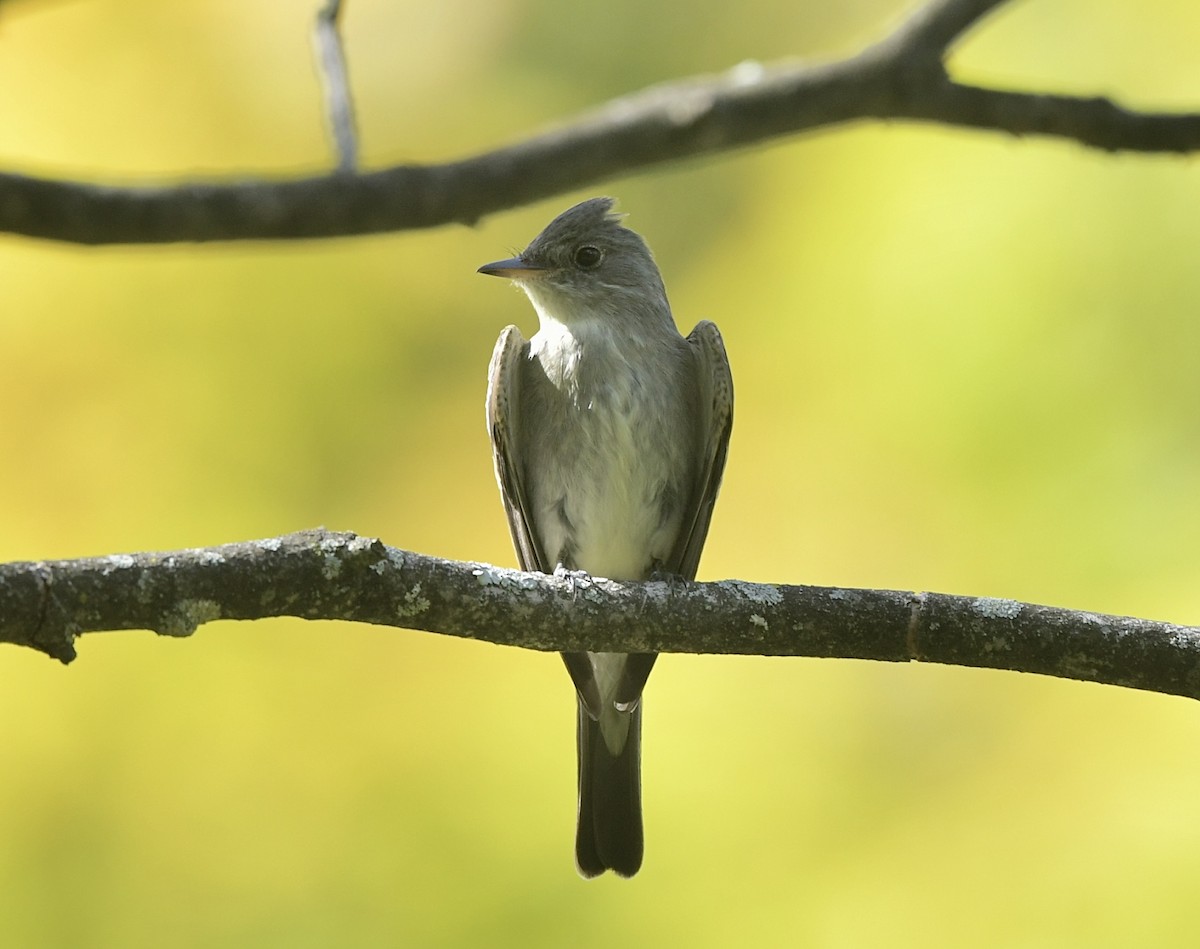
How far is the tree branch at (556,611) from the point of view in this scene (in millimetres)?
→ 2443

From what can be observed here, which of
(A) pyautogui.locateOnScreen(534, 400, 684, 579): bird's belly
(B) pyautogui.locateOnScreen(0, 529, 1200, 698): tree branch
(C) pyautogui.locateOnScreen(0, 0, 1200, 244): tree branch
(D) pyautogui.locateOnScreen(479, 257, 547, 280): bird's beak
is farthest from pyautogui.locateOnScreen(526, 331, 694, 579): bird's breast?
(B) pyautogui.locateOnScreen(0, 529, 1200, 698): tree branch

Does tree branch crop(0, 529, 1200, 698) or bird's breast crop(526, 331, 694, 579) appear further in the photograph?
bird's breast crop(526, 331, 694, 579)

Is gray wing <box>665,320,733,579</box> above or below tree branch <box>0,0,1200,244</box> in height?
below

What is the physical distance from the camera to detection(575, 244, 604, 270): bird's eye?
4938 millimetres

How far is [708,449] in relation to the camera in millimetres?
4730

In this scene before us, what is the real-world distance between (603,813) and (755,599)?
5.88 ft

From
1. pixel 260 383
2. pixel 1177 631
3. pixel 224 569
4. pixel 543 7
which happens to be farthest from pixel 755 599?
pixel 543 7

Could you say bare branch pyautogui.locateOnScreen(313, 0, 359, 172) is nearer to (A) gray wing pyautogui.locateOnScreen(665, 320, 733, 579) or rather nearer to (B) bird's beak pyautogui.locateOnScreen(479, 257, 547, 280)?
(B) bird's beak pyautogui.locateOnScreen(479, 257, 547, 280)

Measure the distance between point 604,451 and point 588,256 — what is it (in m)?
0.83

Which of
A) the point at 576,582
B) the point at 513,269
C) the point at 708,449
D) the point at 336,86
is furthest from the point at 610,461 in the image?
the point at 336,86

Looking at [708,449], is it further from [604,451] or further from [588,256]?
[588,256]

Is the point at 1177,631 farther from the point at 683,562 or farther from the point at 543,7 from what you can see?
the point at 543,7

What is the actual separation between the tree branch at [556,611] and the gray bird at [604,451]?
4.09 ft

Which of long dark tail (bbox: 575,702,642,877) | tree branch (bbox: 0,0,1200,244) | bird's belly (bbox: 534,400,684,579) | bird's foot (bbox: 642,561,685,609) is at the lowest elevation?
long dark tail (bbox: 575,702,642,877)
